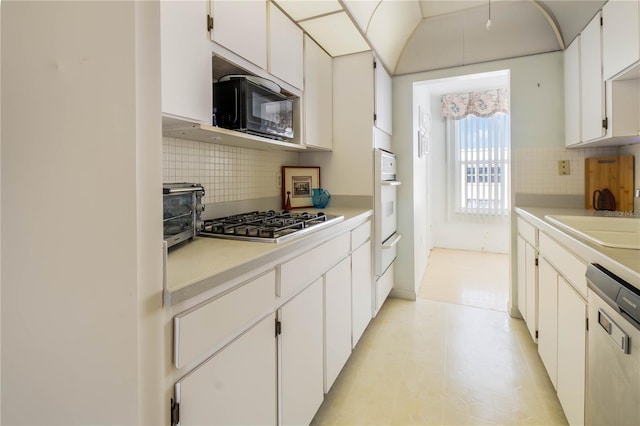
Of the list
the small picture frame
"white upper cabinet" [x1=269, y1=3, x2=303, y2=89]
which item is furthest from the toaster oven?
the small picture frame

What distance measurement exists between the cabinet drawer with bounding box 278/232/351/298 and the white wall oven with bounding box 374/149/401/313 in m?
0.68

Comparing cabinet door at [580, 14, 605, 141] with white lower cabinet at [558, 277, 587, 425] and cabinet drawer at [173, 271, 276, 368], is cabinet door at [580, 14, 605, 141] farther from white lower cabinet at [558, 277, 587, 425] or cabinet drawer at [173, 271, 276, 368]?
cabinet drawer at [173, 271, 276, 368]

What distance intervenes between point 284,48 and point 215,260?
1.41 meters

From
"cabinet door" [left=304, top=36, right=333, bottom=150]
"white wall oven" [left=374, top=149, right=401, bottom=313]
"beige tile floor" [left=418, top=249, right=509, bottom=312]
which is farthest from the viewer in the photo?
"beige tile floor" [left=418, top=249, right=509, bottom=312]

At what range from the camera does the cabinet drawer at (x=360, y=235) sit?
198 cm

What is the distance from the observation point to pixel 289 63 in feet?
6.17

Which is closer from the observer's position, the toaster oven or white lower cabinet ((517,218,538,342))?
the toaster oven

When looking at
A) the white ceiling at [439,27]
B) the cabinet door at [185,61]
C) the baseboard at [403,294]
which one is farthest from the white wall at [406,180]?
the cabinet door at [185,61]

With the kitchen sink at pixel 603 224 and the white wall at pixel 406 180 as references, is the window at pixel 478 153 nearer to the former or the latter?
the white wall at pixel 406 180

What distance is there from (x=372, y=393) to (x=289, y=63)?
1.95 m

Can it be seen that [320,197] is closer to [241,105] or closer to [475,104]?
[241,105]

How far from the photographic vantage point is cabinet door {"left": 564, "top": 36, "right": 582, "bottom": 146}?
7.07 ft

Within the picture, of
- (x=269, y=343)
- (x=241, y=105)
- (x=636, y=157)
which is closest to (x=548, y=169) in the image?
(x=636, y=157)

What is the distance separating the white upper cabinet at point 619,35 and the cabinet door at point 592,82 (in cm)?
7
